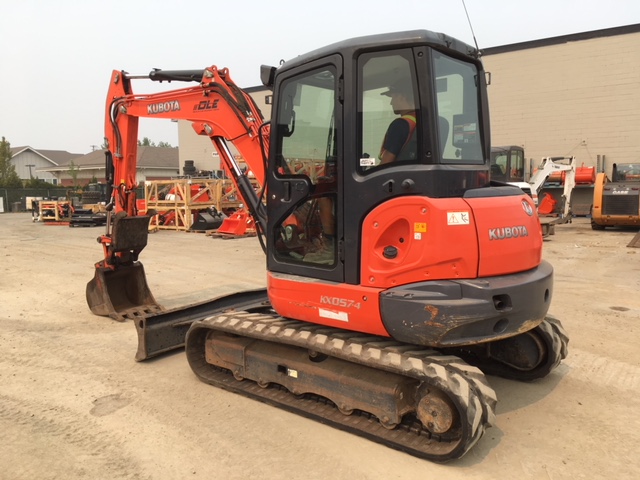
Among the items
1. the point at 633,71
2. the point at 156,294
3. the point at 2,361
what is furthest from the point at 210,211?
the point at 633,71

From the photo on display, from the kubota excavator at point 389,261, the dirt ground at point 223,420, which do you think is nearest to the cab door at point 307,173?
the kubota excavator at point 389,261

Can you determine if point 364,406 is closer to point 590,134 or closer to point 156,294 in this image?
point 156,294

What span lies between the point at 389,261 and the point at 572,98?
2312 centimetres

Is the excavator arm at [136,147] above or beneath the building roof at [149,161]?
beneath

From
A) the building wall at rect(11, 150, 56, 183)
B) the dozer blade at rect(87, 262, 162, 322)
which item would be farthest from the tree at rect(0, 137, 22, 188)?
the dozer blade at rect(87, 262, 162, 322)

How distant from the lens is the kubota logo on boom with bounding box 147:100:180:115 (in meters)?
6.02

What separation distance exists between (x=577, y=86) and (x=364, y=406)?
23.6m

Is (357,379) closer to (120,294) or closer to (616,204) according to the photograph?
(120,294)

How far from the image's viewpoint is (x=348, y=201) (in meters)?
3.80

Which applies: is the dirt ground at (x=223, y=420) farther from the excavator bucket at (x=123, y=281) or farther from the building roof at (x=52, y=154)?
the building roof at (x=52, y=154)

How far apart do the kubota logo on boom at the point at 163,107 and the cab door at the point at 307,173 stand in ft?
6.98

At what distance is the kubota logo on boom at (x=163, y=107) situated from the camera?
6.02 metres

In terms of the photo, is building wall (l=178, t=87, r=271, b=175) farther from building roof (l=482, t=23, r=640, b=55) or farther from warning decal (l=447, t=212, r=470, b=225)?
warning decal (l=447, t=212, r=470, b=225)

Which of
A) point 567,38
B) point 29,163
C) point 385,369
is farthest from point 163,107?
point 29,163
